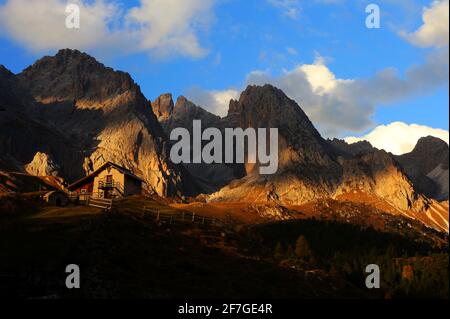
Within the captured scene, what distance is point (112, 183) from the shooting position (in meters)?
113

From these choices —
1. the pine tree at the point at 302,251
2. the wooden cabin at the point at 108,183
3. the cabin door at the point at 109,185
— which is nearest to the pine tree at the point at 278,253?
the pine tree at the point at 302,251

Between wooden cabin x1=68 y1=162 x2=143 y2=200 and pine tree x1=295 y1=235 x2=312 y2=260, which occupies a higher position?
wooden cabin x1=68 y1=162 x2=143 y2=200

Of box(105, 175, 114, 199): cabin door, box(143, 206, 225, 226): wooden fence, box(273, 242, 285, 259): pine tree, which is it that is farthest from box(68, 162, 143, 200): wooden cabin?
box(273, 242, 285, 259): pine tree

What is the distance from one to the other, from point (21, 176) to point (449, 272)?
126194 mm

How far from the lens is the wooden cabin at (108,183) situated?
112375 mm

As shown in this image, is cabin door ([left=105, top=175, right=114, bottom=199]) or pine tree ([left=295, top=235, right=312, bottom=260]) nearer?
pine tree ([left=295, top=235, right=312, bottom=260])

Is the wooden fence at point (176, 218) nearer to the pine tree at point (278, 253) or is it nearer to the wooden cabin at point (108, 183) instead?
the pine tree at point (278, 253)

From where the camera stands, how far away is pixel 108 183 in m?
113

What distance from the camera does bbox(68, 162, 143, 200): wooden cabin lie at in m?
112

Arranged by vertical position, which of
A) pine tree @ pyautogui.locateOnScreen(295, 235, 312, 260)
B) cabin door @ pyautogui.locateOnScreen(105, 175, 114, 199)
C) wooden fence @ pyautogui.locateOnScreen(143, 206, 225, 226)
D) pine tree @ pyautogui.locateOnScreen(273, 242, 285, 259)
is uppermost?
cabin door @ pyautogui.locateOnScreen(105, 175, 114, 199)

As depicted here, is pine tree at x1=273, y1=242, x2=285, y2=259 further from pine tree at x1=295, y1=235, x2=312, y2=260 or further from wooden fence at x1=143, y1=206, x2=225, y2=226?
wooden fence at x1=143, y1=206, x2=225, y2=226

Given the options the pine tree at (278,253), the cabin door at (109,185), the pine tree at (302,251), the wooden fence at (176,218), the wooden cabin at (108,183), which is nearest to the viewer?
the pine tree at (278,253)

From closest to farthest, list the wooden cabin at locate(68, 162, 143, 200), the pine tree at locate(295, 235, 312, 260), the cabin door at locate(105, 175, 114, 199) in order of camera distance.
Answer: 1. the pine tree at locate(295, 235, 312, 260)
2. the cabin door at locate(105, 175, 114, 199)
3. the wooden cabin at locate(68, 162, 143, 200)
